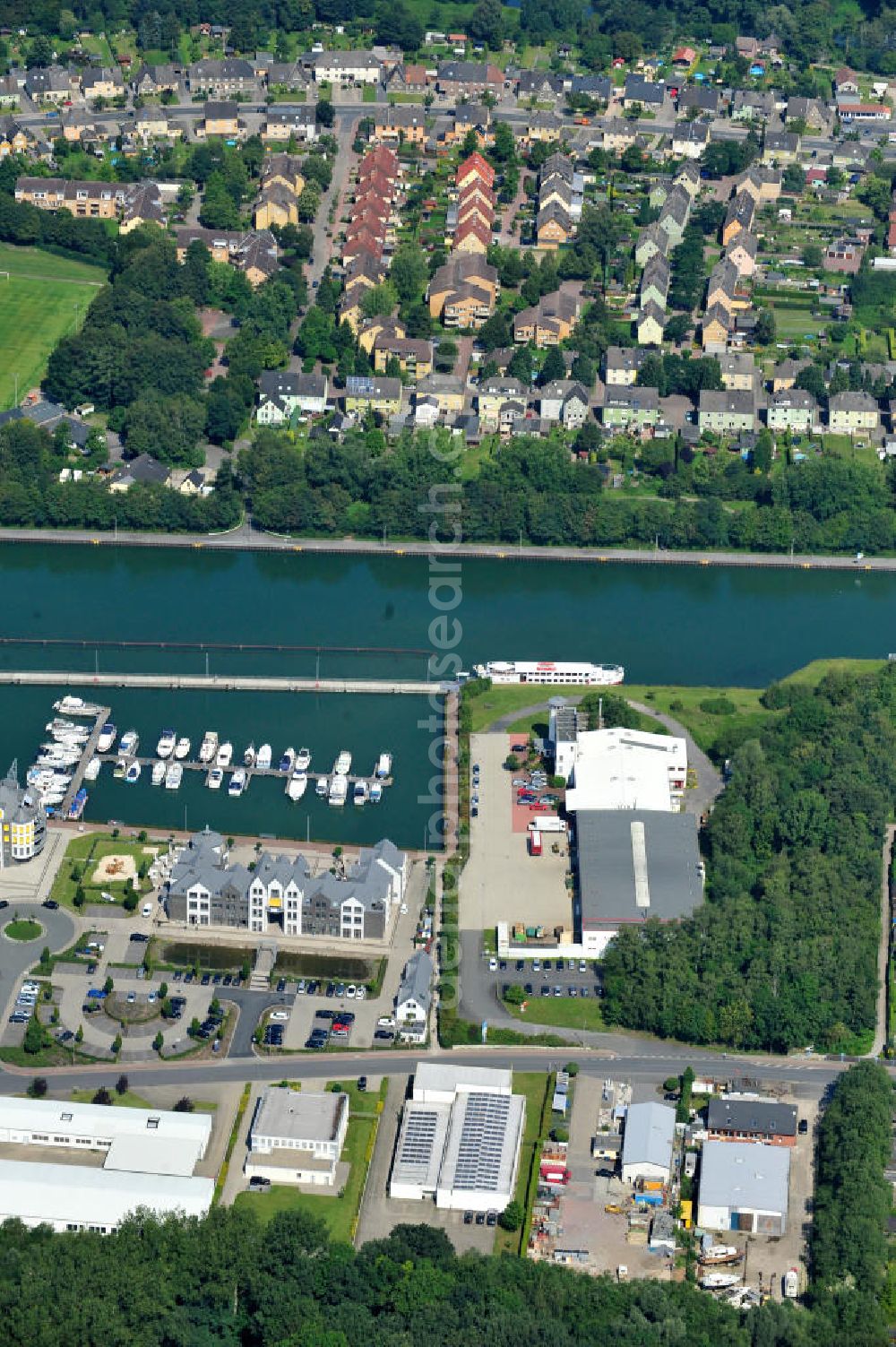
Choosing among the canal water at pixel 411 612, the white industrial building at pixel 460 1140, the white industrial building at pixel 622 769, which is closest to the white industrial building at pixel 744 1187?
the white industrial building at pixel 460 1140

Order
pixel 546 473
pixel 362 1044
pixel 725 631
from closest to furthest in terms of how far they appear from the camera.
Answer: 1. pixel 362 1044
2. pixel 725 631
3. pixel 546 473

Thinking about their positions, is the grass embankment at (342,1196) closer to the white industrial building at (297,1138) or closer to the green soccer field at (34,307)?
the white industrial building at (297,1138)

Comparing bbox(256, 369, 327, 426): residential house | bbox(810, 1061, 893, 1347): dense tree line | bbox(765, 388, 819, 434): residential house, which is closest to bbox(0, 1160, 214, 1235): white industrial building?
bbox(810, 1061, 893, 1347): dense tree line

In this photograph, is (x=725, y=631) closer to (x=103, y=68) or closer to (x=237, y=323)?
(x=237, y=323)

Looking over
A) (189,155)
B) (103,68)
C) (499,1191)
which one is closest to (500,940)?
(499,1191)

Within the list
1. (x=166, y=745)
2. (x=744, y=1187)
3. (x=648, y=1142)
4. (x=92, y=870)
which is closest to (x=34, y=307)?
(x=166, y=745)

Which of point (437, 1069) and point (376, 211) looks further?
point (376, 211)

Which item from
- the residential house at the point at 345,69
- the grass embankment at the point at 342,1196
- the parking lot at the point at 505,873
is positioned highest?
the residential house at the point at 345,69

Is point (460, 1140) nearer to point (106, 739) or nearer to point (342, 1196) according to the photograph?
point (342, 1196)
